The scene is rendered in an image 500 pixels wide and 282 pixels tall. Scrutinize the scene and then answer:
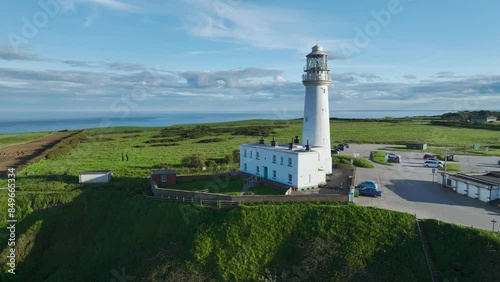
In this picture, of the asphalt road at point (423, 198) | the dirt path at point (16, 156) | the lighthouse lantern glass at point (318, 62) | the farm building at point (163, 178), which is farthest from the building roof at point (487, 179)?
the dirt path at point (16, 156)

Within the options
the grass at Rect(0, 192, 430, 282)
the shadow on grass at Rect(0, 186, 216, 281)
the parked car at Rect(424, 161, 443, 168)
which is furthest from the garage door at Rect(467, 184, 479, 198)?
the shadow on grass at Rect(0, 186, 216, 281)

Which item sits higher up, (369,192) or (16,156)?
(369,192)

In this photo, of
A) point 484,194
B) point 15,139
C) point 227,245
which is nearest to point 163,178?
point 227,245

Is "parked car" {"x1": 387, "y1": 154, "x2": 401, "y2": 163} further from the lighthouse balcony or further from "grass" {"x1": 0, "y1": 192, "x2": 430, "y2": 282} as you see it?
"grass" {"x1": 0, "y1": 192, "x2": 430, "y2": 282}

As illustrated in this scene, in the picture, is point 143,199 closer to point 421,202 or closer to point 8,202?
point 8,202

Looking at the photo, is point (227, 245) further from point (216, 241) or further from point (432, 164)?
point (432, 164)
